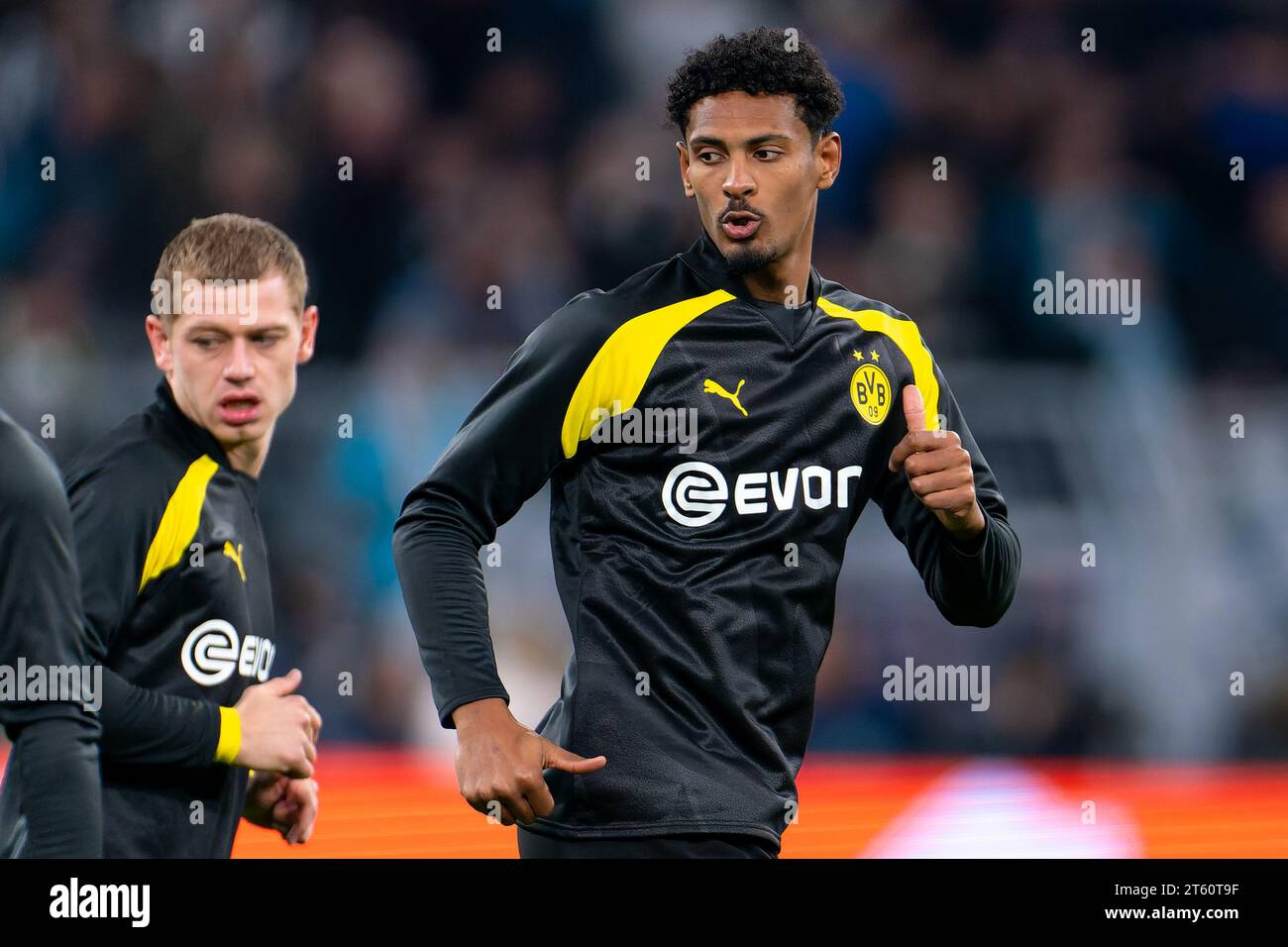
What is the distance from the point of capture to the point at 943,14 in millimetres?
9117

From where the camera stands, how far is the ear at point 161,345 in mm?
3836

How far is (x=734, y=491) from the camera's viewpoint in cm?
315

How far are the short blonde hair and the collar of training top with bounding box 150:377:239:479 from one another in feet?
0.82

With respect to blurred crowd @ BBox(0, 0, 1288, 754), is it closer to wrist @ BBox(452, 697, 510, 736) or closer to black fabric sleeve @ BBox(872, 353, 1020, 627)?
black fabric sleeve @ BBox(872, 353, 1020, 627)

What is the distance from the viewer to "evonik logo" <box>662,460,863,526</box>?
3.12 m

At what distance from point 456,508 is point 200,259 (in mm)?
1274

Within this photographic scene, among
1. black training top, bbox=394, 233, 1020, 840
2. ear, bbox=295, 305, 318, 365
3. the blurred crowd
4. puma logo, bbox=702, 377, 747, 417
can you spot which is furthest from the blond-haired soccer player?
the blurred crowd

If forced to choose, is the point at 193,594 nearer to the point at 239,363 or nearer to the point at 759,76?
the point at 239,363

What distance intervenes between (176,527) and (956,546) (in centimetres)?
162

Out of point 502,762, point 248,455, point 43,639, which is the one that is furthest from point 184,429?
point 502,762

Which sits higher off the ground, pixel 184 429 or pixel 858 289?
pixel 858 289

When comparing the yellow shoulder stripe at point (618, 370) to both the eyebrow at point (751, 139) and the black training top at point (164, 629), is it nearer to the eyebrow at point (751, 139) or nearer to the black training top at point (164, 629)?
the eyebrow at point (751, 139)
